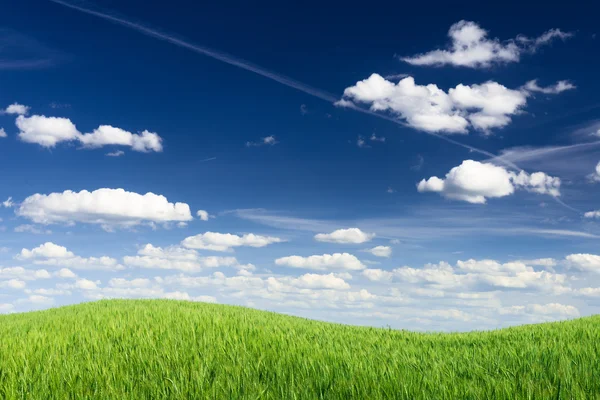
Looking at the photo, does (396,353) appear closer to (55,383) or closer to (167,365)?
(167,365)

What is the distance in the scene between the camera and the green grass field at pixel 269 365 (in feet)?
21.6

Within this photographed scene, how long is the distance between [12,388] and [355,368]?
5379mm

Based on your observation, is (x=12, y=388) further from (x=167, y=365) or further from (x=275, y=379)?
(x=275, y=379)

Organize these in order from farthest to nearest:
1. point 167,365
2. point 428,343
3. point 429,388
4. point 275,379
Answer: point 428,343
point 167,365
point 275,379
point 429,388

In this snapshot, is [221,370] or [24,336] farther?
[24,336]

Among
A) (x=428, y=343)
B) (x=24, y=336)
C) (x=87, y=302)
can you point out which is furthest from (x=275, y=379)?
(x=87, y=302)

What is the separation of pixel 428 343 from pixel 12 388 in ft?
28.7

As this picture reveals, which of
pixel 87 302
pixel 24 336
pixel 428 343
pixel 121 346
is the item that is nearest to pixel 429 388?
pixel 428 343

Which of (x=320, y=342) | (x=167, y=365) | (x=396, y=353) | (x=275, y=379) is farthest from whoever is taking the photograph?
(x=320, y=342)

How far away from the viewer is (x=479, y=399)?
6059 mm

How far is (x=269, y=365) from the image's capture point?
7.89 meters

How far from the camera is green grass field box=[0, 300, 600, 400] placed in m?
6.59

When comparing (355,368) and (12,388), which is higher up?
(355,368)

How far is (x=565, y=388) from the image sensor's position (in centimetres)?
639
